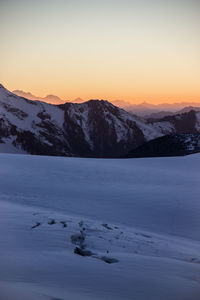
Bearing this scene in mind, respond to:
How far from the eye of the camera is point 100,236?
28.5ft

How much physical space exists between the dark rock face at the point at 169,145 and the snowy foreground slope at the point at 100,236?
367 feet

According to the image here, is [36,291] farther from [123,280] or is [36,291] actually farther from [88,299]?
[123,280]

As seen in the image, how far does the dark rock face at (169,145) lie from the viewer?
12950 cm

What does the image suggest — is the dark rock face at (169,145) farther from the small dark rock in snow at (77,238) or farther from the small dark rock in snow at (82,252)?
the small dark rock in snow at (82,252)

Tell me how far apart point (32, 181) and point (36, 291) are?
607 inches

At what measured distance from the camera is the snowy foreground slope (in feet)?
15.0

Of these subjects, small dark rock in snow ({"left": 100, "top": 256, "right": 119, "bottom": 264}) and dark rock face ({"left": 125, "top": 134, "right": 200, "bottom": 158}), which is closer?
small dark rock in snow ({"left": 100, "top": 256, "right": 119, "bottom": 264})

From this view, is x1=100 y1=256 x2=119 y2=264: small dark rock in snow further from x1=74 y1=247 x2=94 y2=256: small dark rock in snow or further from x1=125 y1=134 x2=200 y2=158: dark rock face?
x1=125 y1=134 x2=200 y2=158: dark rock face

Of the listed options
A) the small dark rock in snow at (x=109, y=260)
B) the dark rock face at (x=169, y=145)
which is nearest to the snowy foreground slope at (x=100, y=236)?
the small dark rock in snow at (x=109, y=260)

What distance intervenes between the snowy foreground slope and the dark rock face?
11197 centimetres

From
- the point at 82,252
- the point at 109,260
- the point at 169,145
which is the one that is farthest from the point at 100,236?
the point at 169,145

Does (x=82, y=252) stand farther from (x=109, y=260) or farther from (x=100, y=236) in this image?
(x=100, y=236)

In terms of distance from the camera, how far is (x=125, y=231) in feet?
32.7

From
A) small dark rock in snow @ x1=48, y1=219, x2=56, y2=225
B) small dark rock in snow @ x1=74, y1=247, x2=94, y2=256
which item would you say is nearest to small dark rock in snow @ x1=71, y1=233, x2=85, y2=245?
small dark rock in snow @ x1=74, y1=247, x2=94, y2=256
